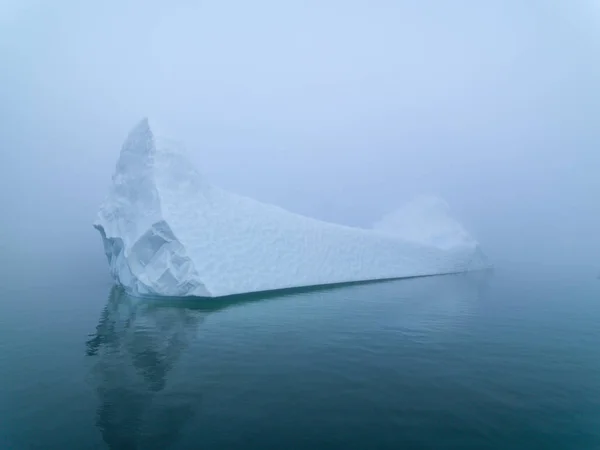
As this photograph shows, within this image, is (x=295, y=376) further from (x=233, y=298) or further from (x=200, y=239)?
(x=200, y=239)

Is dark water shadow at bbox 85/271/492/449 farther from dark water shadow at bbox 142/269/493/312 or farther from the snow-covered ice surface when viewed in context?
the snow-covered ice surface

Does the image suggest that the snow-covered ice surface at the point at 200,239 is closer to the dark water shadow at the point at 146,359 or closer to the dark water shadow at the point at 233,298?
the dark water shadow at the point at 233,298

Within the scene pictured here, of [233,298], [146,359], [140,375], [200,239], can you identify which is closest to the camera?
[140,375]

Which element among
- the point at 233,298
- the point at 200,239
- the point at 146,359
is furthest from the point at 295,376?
the point at 200,239

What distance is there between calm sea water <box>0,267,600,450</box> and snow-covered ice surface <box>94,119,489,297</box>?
107 centimetres

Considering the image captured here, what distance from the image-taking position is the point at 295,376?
5730mm

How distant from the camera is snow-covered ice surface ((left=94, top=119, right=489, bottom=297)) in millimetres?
11203

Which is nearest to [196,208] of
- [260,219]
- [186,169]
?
[186,169]

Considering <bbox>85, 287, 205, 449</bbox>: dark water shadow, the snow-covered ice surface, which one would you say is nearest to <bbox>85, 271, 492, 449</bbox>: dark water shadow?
<bbox>85, 287, 205, 449</bbox>: dark water shadow

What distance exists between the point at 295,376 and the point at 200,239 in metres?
6.81

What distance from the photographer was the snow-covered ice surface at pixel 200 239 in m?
→ 11.2

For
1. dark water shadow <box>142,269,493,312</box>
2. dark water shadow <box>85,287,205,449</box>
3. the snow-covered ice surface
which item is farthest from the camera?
the snow-covered ice surface

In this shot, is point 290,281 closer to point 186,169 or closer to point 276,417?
point 186,169

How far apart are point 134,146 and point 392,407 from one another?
1172 cm
